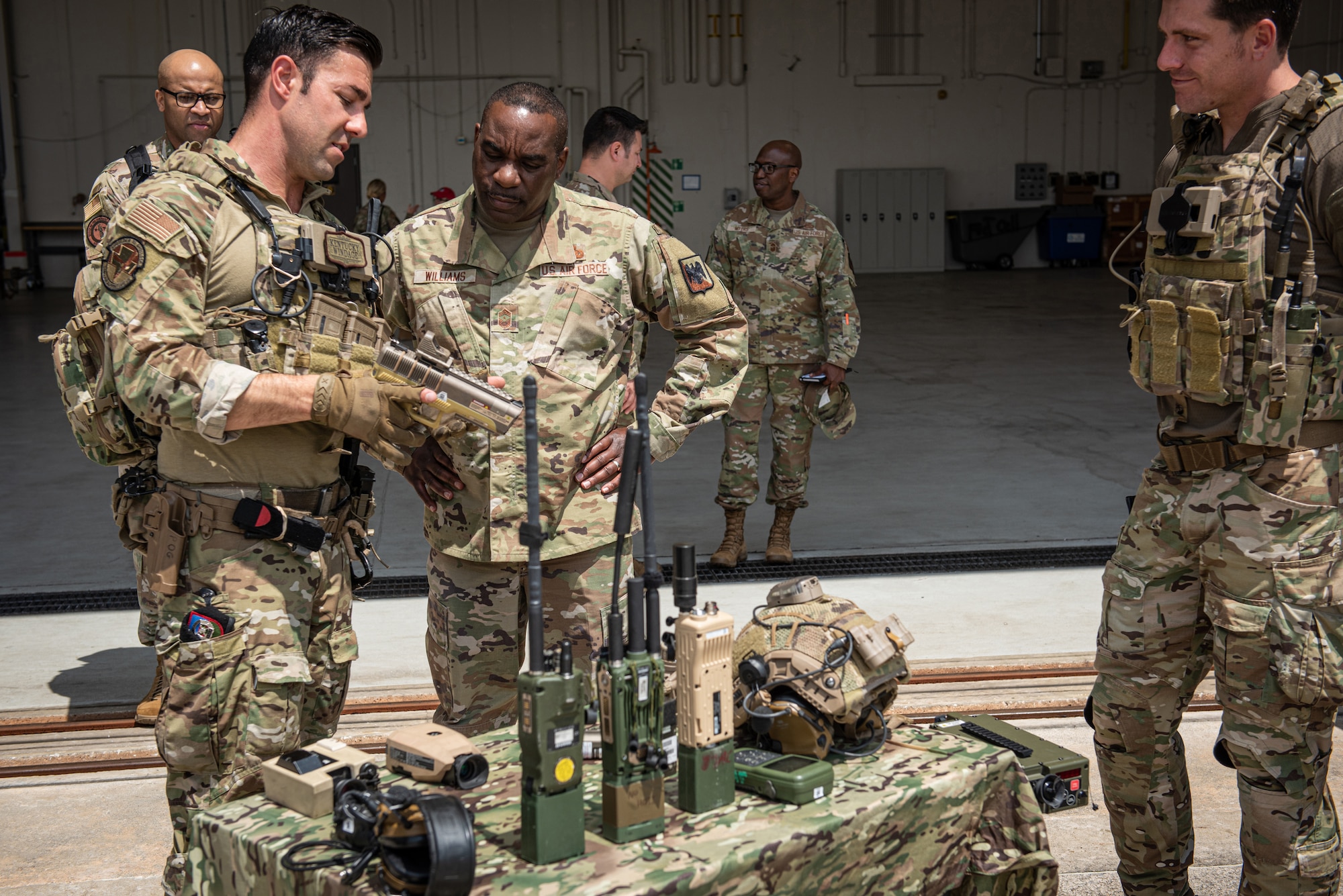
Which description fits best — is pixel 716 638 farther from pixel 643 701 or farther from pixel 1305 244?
pixel 1305 244

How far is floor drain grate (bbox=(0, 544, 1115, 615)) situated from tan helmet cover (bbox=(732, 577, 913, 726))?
9.49ft

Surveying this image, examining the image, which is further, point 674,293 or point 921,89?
point 921,89

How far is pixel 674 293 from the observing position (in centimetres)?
304

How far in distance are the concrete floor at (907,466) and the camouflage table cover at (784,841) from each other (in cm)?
369

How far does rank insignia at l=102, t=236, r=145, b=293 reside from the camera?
94.8 inches

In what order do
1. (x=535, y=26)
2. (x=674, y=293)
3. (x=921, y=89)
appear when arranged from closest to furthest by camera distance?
(x=674, y=293), (x=535, y=26), (x=921, y=89)

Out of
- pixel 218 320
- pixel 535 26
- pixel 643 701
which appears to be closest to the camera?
pixel 643 701

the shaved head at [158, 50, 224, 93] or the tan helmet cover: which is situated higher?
the shaved head at [158, 50, 224, 93]

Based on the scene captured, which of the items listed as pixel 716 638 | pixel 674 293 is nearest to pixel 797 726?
pixel 716 638

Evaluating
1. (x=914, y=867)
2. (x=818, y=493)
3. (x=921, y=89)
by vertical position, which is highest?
(x=921, y=89)

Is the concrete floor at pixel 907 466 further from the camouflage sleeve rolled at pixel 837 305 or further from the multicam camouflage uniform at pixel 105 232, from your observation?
the multicam camouflage uniform at pixel 105 232

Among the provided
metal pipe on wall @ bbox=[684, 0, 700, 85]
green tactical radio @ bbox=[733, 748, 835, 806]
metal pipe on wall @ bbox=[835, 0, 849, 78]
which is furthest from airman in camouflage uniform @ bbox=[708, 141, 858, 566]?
metal pipe on wall @ bbox=[835, 0, 849, 78]

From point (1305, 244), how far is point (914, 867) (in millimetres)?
1468

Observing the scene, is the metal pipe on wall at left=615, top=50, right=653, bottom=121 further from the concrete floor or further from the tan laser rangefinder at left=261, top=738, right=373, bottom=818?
the tan laser rangefinder at left=261, top=738, right=373, bottom=818
